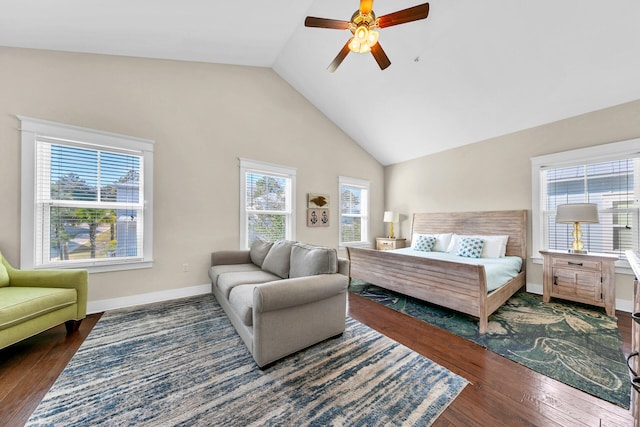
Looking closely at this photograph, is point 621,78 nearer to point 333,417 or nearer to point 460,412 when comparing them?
point 460,412

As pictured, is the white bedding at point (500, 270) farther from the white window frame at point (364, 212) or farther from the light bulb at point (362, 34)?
the light bulb at point (362, 34)

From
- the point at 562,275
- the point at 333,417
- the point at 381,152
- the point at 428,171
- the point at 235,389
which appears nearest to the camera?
the point at 333,417

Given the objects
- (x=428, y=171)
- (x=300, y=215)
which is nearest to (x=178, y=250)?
(x=300, y=215)

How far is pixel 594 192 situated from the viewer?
3.29 meters

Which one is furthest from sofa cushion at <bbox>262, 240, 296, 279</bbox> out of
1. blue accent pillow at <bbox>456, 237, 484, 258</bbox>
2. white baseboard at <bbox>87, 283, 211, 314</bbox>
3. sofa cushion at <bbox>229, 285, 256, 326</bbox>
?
blue accent pillow at <bbox>456, 237, 484, 258</bbox>

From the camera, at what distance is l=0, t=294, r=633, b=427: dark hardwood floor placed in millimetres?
1390

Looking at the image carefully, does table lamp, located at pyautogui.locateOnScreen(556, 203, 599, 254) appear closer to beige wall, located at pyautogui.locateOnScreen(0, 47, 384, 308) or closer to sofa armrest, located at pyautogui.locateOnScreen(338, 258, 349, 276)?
sofa armrest, located at pyautogui.locateOnScreen(338, 258, 349, 276)

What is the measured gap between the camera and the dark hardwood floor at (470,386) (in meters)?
1.39

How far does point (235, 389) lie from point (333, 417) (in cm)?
71

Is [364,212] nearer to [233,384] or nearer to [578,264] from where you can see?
[578,264]

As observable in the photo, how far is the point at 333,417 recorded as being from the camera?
4.58 feet

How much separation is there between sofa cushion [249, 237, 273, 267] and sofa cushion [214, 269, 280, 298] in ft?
1.09

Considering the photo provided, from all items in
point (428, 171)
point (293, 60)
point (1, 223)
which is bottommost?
point (1, 223)

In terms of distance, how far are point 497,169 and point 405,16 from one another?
324 cm
